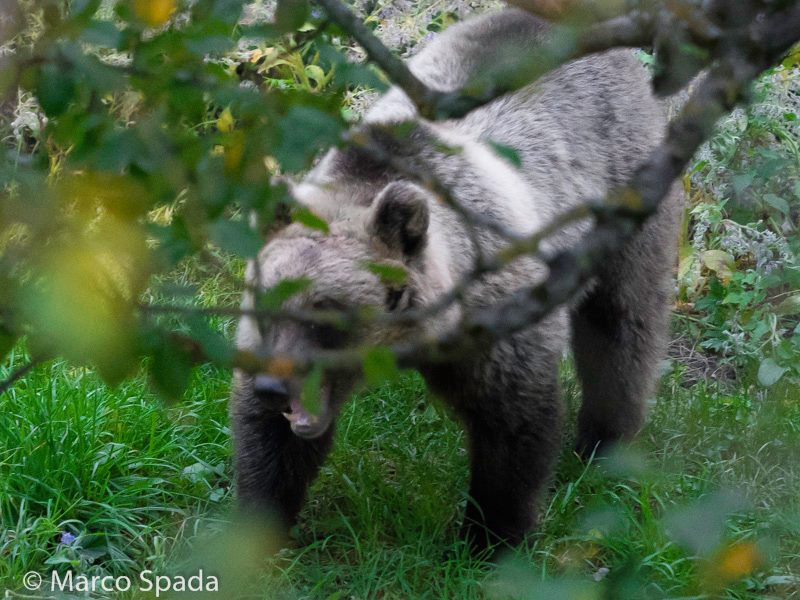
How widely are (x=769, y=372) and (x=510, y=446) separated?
5.50 ft

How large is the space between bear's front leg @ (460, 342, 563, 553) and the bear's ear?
0.60 m

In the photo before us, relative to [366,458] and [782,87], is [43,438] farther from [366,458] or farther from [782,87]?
[782,87]

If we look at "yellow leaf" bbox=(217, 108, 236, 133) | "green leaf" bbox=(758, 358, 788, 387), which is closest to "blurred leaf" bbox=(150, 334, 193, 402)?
"yellow leaf" bbox=(217, 108, 236, 133)

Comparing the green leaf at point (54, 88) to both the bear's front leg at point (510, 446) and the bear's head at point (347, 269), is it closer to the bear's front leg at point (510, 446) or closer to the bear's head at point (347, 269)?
the bear's head at point (347, 269)

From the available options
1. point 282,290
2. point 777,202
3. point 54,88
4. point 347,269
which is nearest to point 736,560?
point 282,290

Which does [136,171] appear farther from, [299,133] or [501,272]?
[501,272]

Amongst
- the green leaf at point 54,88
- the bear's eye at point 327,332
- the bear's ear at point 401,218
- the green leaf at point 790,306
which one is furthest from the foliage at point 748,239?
the green leaf at point 54,88

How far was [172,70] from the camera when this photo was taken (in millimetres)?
1259

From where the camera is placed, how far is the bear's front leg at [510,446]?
3.91 m

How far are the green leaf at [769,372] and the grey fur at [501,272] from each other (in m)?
0.48

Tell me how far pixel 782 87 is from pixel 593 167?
1.85 metres

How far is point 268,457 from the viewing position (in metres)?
3.90

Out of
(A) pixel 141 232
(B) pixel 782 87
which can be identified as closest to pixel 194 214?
(A) pixel 141 232

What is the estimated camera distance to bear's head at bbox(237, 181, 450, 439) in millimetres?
3318
